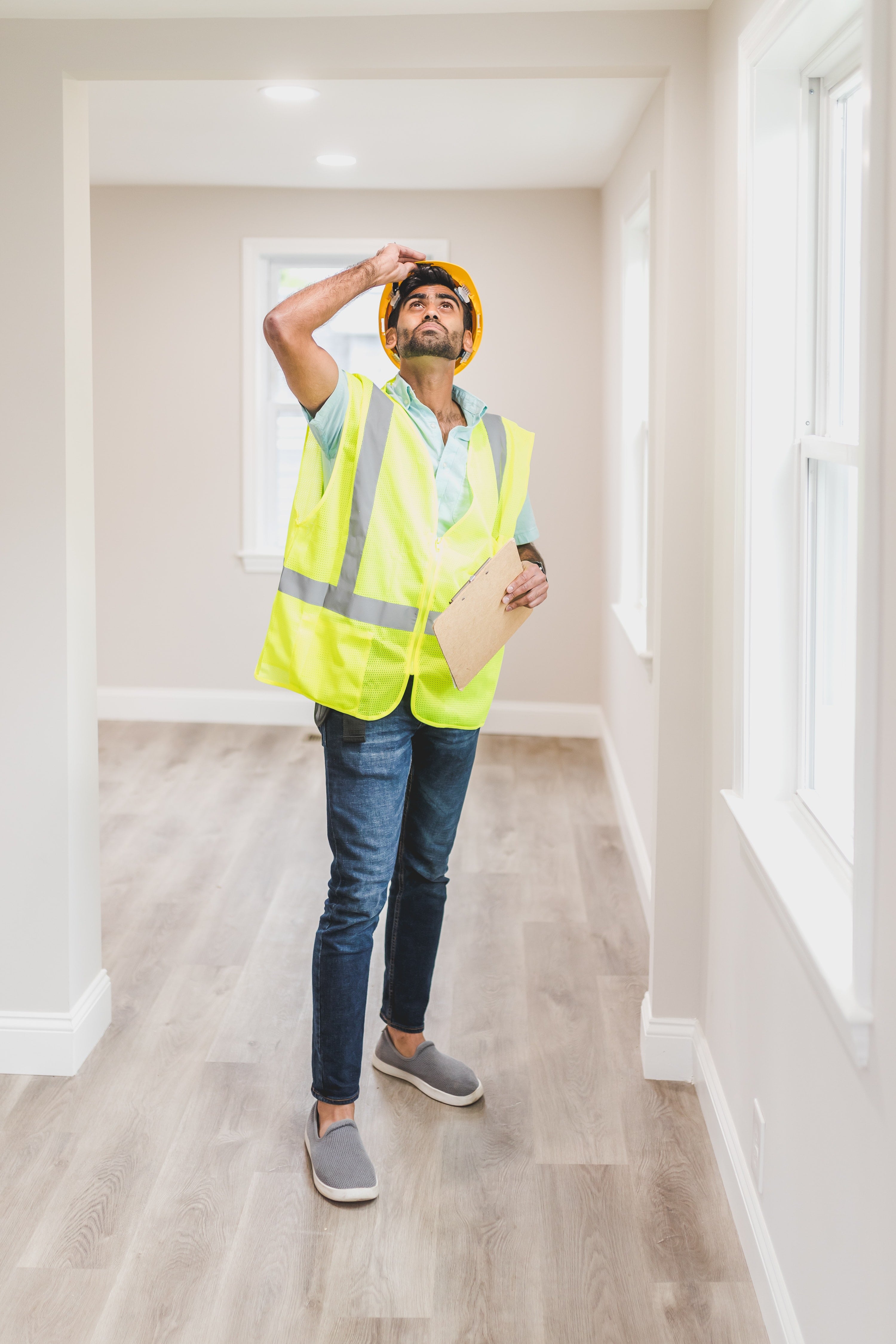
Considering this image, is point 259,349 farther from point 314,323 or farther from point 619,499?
point 314,323

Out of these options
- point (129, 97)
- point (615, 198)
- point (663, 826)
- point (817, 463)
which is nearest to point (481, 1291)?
point (663, 826)

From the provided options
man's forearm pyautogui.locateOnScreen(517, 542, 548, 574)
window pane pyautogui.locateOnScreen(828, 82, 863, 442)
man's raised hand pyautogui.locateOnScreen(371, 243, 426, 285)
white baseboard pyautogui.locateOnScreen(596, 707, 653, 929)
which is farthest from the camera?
white baseboard pyautogui.locateOnScreen(596, 707, 653, 929)

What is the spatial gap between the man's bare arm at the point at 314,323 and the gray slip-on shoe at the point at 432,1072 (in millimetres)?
1366

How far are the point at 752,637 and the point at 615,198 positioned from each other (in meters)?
3.18

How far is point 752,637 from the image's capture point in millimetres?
2102

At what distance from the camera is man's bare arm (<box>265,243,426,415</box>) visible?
195 centimetres

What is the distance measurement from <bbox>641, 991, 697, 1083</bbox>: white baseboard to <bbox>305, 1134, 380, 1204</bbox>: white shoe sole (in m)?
0.71

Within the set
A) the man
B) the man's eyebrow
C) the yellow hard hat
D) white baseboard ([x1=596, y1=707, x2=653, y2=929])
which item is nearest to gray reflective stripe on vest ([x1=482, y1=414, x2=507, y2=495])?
the man

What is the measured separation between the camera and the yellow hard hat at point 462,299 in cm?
224

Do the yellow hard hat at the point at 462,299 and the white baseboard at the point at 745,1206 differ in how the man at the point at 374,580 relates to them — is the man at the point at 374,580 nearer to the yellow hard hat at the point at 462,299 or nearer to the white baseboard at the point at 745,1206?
the yellow hard hat at the point at 462,299

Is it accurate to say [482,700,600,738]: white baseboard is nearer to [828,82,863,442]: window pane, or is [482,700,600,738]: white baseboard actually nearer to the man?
the man

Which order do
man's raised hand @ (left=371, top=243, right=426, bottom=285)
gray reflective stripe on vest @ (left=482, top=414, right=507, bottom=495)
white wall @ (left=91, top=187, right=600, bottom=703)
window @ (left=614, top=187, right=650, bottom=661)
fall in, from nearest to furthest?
1. man's raised hand @ (left=371, top=243, right=426, bottom=285)
2. gray reflective stripe on vest @ (left=482, top=414, right=507, bottom=495)
3. window @ (left=614, top=187, right=650, bottom=661)
4. white wall @ (left=91, top=187, right=600, bottom=703)

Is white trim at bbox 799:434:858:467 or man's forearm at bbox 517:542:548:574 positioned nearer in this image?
white trim at bbox 799:434:858:467

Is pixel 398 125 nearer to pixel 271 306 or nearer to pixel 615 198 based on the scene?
pixel 615 198
